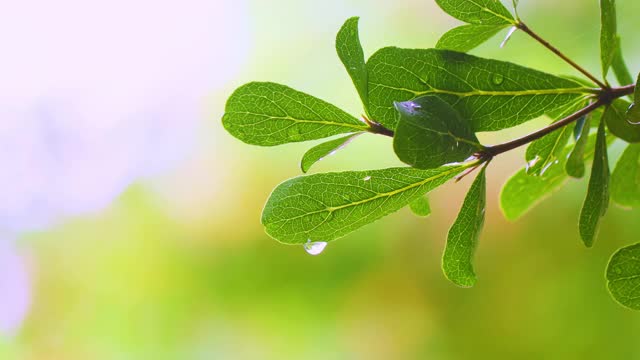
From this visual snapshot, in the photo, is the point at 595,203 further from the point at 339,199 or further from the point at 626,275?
the point at 339,199

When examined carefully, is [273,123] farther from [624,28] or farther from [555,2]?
[555,2]

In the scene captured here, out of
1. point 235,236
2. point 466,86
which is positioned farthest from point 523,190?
point 235,236

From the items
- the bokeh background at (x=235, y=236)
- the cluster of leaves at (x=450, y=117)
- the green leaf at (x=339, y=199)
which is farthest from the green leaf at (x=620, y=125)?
the bokeh background at (x=235, y=236)

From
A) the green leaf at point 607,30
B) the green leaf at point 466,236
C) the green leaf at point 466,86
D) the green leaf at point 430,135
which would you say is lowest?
the green leaf at point 466,236

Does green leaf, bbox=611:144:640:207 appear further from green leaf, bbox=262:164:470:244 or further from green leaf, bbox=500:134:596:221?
green leaf, bbox=262:164:470:244

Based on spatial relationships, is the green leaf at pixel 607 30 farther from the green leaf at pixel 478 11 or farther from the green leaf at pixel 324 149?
the green leaf at pixel 324 149
